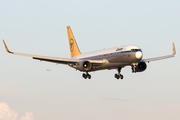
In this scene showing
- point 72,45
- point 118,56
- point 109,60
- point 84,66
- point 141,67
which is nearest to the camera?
point 118,56

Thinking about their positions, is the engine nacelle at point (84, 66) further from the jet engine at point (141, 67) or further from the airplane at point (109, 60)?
the jet engine at point (141, 67)

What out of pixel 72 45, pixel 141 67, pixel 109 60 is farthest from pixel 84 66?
pixel 72 45

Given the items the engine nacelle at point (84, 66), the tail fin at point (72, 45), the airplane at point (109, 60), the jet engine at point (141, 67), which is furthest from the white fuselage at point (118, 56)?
the tail fin at point (72, 45)

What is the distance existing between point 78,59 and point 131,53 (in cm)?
1588

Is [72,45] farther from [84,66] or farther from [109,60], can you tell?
[109,60]

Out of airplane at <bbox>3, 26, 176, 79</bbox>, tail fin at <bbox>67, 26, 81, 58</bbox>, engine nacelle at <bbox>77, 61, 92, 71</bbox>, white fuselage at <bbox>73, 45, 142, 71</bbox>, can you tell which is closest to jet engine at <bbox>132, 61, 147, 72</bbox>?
airplane at <bbox>3, 26, 176, 79</bbox>

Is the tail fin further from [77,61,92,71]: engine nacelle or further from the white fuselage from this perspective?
[77,61,92,71]: engine nacelle

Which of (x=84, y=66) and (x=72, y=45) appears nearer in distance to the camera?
(x=84, y=66)

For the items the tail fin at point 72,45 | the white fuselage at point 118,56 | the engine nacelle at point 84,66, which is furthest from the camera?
the tail fin at point 72,45

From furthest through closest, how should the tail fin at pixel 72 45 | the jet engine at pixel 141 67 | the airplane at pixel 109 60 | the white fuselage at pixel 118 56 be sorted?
the tail fin at pixel 72 45, the jet engine at pixel 141 67, the airplane at pixel 109 60, the white fuselage at pixel 118 56

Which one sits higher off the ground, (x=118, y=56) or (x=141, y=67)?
(x=118, y=56)

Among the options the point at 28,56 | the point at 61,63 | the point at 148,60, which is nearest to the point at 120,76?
the point at 148,60

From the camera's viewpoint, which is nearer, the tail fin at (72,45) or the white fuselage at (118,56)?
the white fuselage at (118,56)

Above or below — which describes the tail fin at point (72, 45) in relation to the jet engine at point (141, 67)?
above
